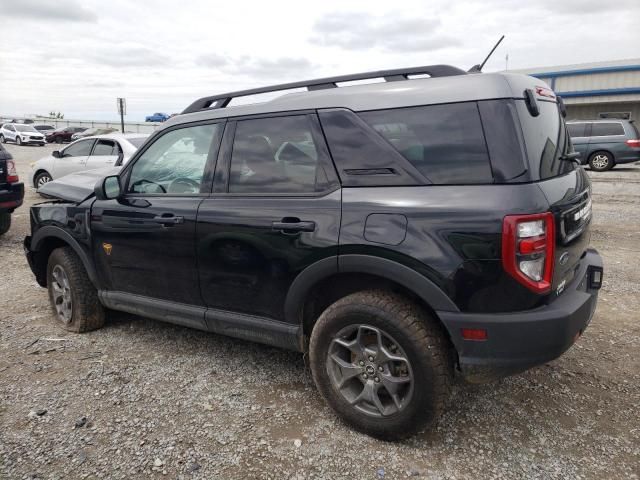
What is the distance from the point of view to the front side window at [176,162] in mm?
3217

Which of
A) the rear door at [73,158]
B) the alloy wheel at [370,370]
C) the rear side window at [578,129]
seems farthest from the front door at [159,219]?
the rear side window at [578,129]

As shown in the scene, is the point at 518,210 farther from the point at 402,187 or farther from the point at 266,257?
the point at 266,257

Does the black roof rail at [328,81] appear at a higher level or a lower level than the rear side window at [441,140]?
higher

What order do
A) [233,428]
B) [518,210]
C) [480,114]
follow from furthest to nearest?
[233,428] → [480,114] → [518,210]

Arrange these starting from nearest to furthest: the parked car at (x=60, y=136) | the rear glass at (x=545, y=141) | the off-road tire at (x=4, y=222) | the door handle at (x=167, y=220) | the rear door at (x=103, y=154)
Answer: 1. the rear glass at (x=545, y=141)
2. the door handle at (x=167, y=220)
3. the off-road tire at (x=4, y=222)
4. the rear door at (x=103, y=154)
5. the parked car at (x=60, y=136)

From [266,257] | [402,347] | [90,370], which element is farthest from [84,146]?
[402,347]

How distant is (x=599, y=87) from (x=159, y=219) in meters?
25.8

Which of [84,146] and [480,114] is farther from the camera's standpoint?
[84,146]

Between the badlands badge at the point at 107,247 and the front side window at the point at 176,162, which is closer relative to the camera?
the front side window at the point at 176,162

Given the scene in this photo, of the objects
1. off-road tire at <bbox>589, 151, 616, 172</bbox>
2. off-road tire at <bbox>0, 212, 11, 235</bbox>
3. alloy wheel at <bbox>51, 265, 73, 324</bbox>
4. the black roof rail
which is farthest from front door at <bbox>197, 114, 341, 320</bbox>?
off-road tire at <bbox>589, 151, 616, 172</bbox>

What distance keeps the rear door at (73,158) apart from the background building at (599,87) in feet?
68.7

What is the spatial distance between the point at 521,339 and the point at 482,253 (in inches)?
17.4

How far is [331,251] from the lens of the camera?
100 inches

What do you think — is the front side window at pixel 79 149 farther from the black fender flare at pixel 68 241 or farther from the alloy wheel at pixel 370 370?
the alloy wheel at pixel 370 370
